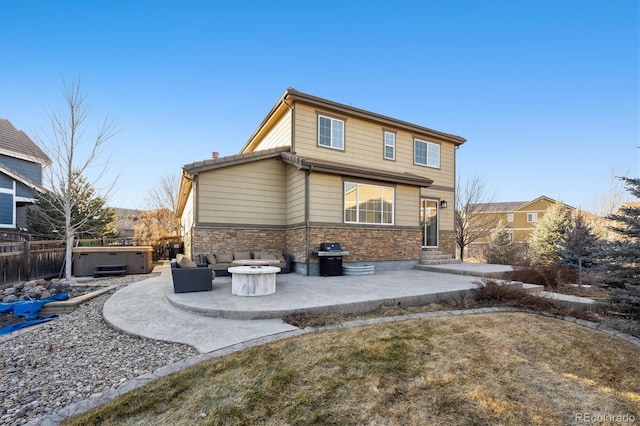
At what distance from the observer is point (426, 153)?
14172 mm

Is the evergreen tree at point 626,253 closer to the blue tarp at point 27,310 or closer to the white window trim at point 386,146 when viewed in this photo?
the white window trim at point 386,146

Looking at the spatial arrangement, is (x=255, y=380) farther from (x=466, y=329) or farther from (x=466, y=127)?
(x=466, y=127)

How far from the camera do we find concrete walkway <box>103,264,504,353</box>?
456 centimetres

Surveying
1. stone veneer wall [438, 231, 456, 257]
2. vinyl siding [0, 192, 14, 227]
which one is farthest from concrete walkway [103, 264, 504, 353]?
vinyl siding [0, 192, 14, 227]

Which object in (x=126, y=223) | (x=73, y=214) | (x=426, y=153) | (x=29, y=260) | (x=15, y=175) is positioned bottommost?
(x=29, y=260)

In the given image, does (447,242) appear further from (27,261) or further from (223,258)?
(27,261)

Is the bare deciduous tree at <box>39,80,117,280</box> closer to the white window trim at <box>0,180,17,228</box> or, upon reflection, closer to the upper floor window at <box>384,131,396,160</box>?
the white window trim at <box>0,180,17,228</box>

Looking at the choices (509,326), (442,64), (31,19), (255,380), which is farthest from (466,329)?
(31,19)

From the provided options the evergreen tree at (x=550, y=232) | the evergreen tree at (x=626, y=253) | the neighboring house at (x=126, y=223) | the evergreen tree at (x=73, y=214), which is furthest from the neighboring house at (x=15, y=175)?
the evergreen tree at (x=550, y=232)

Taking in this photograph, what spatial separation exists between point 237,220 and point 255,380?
7741 millimetres

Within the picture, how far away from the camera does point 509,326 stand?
484 centimetres

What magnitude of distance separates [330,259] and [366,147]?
5.28 meters

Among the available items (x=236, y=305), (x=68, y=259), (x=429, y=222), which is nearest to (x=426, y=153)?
(x=429, y=222)

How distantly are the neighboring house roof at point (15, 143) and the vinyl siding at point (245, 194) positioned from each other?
14.3 m
